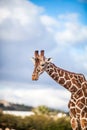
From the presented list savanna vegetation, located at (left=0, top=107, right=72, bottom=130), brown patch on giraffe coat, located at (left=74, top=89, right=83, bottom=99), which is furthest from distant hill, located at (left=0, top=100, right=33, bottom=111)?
brown patch on giraffe coat, located at (left=74, top=89, right=83, bottom=99)

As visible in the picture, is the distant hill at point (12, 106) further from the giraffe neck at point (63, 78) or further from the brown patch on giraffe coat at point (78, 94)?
the brown patch on giraffe coat at point (78, 94)

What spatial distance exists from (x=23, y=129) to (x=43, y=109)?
1.64 m

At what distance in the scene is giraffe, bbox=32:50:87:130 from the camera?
5746mm

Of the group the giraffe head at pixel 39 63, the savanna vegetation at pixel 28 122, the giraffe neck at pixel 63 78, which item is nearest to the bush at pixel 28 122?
the savanna vegetation at pixel 28 122

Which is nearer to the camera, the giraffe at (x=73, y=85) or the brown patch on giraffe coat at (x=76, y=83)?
the giraffe at (x=73, y=85)

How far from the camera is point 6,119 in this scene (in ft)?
25.4

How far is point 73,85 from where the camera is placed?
232 inches

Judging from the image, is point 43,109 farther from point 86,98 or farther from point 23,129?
point 86,98

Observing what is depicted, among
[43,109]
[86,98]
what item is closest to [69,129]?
[86,98]

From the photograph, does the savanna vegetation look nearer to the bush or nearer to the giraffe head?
the bush

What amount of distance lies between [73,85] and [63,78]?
137 mm

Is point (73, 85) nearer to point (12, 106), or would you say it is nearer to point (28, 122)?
point (28, 122)

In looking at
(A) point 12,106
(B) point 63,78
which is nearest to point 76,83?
(B) point 63,78

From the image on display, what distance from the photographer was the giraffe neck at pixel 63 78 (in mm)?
5855
